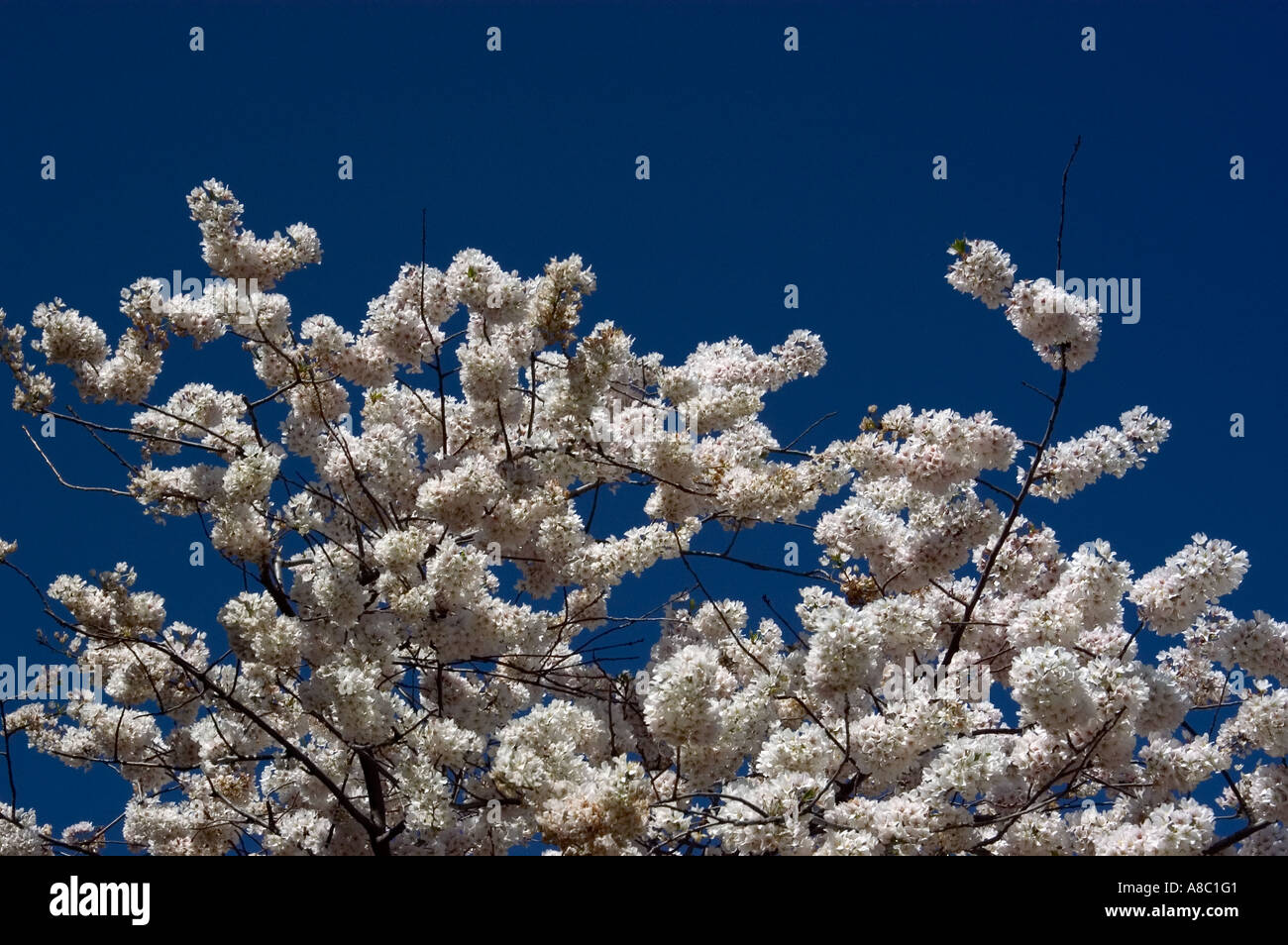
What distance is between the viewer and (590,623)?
859 cm

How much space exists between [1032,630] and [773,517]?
1750 mm

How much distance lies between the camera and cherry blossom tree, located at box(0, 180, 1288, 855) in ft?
18.8

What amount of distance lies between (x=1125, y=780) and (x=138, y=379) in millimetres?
6489

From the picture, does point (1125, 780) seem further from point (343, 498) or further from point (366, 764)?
point (343, 498)

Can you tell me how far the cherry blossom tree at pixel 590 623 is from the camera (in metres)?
5.74
